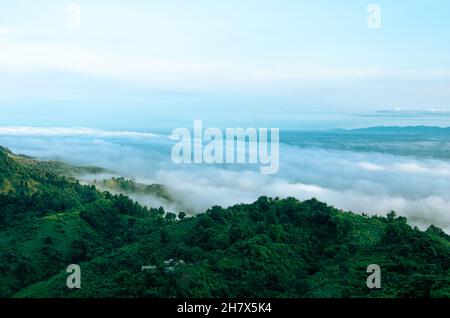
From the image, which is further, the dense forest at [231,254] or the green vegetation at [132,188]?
the green vegetation at [132,188]

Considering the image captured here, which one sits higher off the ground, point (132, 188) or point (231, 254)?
point (132, 188)

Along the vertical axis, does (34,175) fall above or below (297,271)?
above

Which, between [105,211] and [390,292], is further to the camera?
[105,211]

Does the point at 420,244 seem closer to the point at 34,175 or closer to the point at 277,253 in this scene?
the point at 277,253

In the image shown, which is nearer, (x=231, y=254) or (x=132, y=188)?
(x=231, y=254)

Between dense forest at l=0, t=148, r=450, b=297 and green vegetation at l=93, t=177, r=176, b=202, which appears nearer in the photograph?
dense forest at l=0, t=148, r=450, b=297
